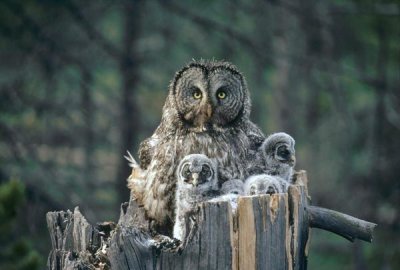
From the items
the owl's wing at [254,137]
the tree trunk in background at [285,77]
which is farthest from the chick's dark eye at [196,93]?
the tree trunk in background at [285,77]

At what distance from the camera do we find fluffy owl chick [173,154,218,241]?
18.3 ft

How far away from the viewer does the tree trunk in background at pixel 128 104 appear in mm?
15188

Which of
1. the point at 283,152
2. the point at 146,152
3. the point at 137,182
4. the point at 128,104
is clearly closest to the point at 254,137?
the point at 283,152

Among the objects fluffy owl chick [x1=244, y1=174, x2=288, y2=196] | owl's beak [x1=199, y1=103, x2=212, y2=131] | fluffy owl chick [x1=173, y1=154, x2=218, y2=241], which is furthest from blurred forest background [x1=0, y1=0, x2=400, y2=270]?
fluffy owl chick [x1=244, y1=174, x2=288, y2=196]

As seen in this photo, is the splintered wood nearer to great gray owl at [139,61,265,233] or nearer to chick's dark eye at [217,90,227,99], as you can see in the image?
great gray owl at [139,61,265,233]

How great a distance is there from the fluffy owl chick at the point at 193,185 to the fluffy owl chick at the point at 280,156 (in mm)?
531

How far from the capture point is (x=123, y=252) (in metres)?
4.66

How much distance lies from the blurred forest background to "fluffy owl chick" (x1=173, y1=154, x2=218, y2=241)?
5.46 feet

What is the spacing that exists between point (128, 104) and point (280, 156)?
9477 mm

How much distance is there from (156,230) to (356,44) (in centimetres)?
1047

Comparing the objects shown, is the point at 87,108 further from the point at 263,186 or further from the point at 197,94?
the point at 263,186

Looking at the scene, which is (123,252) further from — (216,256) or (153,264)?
(216,256)

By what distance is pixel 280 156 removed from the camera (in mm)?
6203

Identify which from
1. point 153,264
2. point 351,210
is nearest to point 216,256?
point 153,264
